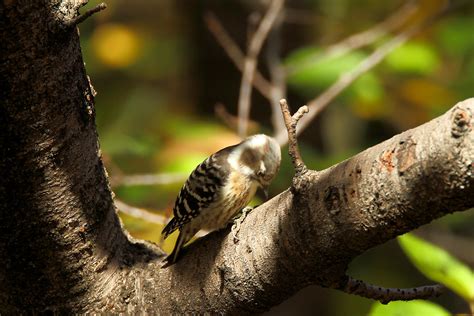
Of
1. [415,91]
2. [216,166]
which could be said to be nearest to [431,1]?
[415,91]

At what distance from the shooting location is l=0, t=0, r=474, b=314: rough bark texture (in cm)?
137

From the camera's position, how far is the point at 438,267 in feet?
7.05

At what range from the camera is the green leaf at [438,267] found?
2.12m

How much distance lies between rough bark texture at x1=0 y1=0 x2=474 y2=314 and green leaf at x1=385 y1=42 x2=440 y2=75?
2.73m

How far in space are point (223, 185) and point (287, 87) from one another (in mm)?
Result: 2987

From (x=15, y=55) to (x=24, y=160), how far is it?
258 mm

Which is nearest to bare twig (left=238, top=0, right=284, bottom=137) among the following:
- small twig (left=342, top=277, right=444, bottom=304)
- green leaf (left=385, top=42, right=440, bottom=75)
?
green leaf (left=385, top=42, right=440, bottom=75)

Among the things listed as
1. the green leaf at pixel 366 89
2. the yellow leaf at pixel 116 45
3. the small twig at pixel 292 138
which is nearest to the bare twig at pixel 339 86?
the green leaf at pixel 366 89

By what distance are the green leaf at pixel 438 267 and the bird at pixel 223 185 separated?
0.50m

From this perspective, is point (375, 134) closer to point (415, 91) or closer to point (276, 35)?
point (415, 91)

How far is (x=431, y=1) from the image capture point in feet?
15.9

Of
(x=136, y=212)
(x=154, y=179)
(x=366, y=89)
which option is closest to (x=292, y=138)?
(x=136, y=212)

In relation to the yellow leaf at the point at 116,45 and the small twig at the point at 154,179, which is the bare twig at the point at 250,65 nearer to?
the small twig at the point at 154,179

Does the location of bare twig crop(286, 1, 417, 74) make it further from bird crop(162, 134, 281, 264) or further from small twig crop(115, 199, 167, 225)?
bird crop(162, 134, 281, 264)
